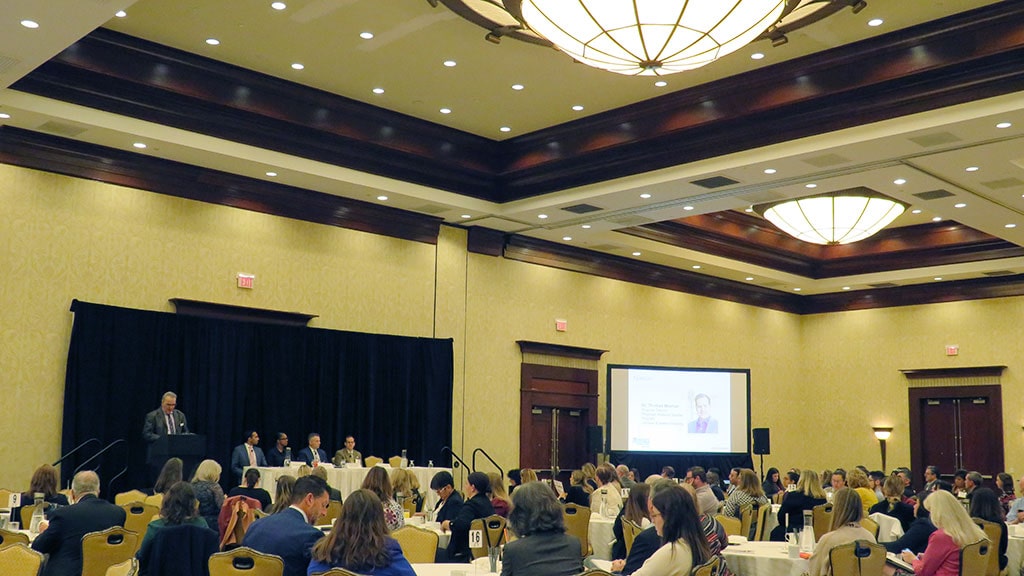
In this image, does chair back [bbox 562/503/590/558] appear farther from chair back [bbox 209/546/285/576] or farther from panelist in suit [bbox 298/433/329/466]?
chair back [bbox 209/546/285/576]

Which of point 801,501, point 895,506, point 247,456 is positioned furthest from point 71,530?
point 895,506

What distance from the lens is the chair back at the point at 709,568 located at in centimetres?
499

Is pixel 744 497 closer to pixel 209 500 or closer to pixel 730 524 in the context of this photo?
pixel 730 524

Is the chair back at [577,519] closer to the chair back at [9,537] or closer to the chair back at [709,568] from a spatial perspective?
the chair back at [709,568]

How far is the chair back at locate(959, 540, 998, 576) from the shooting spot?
21.7 feet

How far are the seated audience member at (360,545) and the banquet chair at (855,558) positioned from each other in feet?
9.50

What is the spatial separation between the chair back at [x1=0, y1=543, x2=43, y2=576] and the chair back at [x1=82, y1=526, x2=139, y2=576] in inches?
35.2

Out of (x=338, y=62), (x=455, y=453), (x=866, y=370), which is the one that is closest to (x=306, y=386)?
(x=455, y=453)

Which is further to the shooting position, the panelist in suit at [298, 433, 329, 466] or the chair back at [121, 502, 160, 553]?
the panelist in suit at [298, 433, 329, 466]

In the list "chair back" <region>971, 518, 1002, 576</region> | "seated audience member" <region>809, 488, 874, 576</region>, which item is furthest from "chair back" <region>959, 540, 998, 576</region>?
"chair back" <region>971, 518, 1002, 576</region>

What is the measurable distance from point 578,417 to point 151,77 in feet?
31.9

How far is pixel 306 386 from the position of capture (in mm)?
13977

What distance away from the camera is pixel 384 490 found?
8273 mm

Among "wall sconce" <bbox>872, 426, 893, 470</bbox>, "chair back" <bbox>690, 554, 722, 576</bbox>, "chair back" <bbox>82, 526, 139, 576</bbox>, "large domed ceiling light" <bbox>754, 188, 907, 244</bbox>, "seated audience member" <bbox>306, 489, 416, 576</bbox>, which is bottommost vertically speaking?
"chair back" <bbox>82, 526, 139, 576</bbox>
